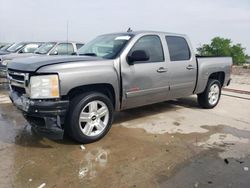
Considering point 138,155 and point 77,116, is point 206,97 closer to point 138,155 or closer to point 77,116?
point 138,155

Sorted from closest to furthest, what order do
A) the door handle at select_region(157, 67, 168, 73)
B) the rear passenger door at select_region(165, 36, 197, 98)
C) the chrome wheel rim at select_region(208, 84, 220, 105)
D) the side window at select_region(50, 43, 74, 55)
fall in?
the door handle at select_region(157, 67, 168, 73) < the rear passenger door at select_region(165, 36, 197, 98) < the chrome wheel rim at select_region(208, 84, 220, 105) < the side window at select_region(50, 43, 74, 55)

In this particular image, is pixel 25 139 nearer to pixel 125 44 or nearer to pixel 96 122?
pixel 96 122

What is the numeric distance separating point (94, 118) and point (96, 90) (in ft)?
1.50

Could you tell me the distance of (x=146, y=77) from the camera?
5531 millimetres

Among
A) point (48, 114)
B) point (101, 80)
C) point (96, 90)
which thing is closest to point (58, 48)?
point (96, 90)

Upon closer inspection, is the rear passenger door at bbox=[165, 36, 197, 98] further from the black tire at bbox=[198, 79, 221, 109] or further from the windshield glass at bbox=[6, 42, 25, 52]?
the windshield glass at bbox=[6, 42, 25, 52]

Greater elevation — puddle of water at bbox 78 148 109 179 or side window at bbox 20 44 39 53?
side window at bbox 20 44 39 53

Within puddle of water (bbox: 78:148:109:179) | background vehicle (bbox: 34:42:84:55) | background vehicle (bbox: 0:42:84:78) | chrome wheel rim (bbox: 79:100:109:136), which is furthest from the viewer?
background vehicle (bbox: 34:42:84:55)

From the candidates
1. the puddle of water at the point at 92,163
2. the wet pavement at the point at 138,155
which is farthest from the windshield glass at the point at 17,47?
the puddle of water at the point at 92,163

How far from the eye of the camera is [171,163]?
4078 millimetres

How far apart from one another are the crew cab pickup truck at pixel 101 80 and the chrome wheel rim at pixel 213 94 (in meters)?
0.78

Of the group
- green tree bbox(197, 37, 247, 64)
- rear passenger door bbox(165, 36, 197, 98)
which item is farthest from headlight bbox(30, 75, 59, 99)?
green tree bbox(197, 37, 247, 64)

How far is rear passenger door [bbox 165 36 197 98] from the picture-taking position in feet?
20.3

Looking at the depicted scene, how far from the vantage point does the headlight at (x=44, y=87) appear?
4.25m
